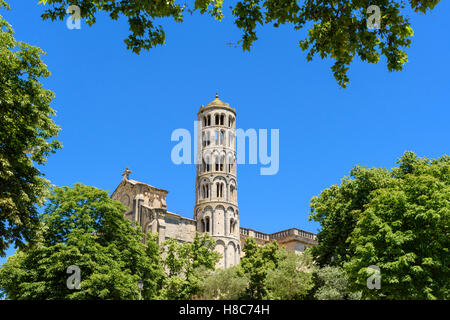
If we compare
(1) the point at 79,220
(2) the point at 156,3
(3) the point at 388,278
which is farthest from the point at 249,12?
(1) the point at 79,220

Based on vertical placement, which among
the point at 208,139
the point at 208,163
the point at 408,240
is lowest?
the point at 408,240

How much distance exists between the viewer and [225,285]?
38.4 metres

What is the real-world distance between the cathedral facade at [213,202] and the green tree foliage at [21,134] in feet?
106

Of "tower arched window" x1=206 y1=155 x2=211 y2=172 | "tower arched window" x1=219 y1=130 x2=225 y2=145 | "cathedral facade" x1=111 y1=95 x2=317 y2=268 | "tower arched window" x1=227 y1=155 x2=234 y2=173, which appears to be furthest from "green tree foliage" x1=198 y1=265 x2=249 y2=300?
"tower arched window" x1=219 y1=130 x2=225 y2=145

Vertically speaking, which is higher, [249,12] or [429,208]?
[249,12]

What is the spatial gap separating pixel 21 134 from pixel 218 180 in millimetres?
43007

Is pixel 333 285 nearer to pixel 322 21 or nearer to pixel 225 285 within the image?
pixel 225 285

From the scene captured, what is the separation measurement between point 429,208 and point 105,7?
21202 millimetres

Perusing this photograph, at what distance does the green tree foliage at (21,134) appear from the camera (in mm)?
18047

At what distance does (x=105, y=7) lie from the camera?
859 cm

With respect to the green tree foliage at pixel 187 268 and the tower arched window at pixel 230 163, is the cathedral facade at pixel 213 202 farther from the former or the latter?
the green tree foliage at pixel 187 268

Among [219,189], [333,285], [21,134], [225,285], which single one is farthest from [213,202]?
[21,134]

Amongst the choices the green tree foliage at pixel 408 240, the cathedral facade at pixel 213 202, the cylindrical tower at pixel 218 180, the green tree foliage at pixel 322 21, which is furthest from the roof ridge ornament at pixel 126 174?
the green tree foliage at pixel 322 21
